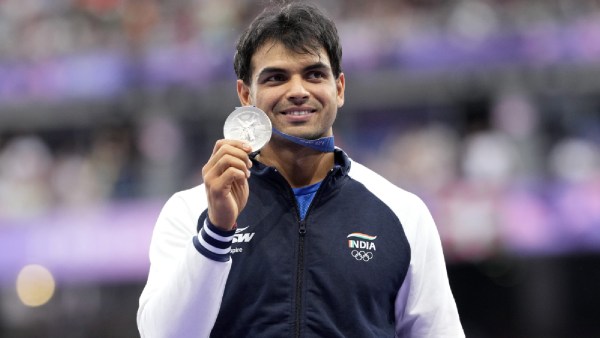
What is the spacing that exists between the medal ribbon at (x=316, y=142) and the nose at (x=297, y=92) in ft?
0.40

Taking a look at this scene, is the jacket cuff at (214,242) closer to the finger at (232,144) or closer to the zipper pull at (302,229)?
the finger at (232,144)

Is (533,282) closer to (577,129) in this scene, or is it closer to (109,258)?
(577,129)

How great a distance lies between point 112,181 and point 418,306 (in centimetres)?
1044

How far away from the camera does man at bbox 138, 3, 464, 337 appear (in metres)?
3.18

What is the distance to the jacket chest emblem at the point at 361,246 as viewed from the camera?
3.41 metres

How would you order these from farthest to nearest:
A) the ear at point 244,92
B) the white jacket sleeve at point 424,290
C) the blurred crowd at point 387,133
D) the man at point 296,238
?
the blurred crowd at point 387,133 → the ear at point 244,92 → the white jacket sleeve at point 424,290 → the man at point 296,238

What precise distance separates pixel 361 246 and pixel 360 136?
42.6 ft

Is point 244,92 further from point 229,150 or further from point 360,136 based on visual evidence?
point 360,136

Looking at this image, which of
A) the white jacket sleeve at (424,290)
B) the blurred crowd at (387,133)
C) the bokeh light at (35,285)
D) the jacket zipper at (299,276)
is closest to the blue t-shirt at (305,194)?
the jacket zipper at (299,276)

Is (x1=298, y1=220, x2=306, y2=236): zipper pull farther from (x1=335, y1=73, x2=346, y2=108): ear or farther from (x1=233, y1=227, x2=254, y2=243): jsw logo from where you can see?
(x1=335, y1=73, x2=346, y2=108): ear

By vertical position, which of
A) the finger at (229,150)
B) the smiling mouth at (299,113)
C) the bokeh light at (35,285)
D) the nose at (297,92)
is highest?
the nose at (297,92)

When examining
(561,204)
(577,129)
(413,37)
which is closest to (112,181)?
(413,37)


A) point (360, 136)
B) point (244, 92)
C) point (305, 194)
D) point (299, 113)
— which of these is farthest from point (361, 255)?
point (360, 136)

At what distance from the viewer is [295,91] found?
3.39 m
